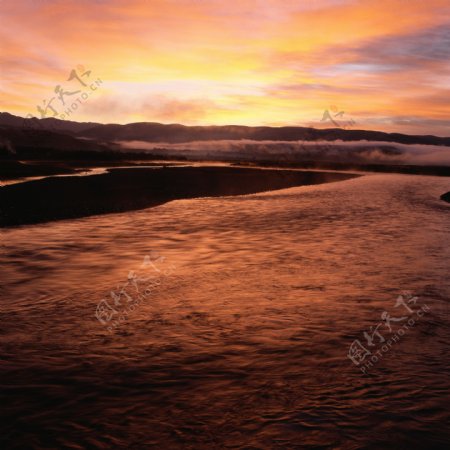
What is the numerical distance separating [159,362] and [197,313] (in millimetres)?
1983

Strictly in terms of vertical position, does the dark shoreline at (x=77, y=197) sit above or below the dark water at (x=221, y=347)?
above

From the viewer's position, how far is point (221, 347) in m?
6.95

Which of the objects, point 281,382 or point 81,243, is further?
point 81,243

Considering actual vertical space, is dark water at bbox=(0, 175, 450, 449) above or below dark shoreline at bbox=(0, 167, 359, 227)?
below

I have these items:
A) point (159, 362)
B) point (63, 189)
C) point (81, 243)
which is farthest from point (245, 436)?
point (63, 189)

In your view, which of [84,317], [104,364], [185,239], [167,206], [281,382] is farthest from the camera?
[167,206]

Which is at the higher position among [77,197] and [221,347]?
[77,197]

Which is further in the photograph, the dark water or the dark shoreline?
the dark shoreline

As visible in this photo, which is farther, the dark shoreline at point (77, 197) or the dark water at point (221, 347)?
the dark shoreline at point (77, 197)

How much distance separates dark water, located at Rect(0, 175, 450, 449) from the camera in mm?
4910

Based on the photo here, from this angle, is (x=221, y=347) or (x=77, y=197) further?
(x=77, y=197)

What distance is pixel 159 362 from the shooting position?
6.45 meters

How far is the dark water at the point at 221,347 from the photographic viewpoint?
193 inches

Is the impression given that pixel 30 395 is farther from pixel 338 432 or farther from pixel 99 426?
pixel 338 432
